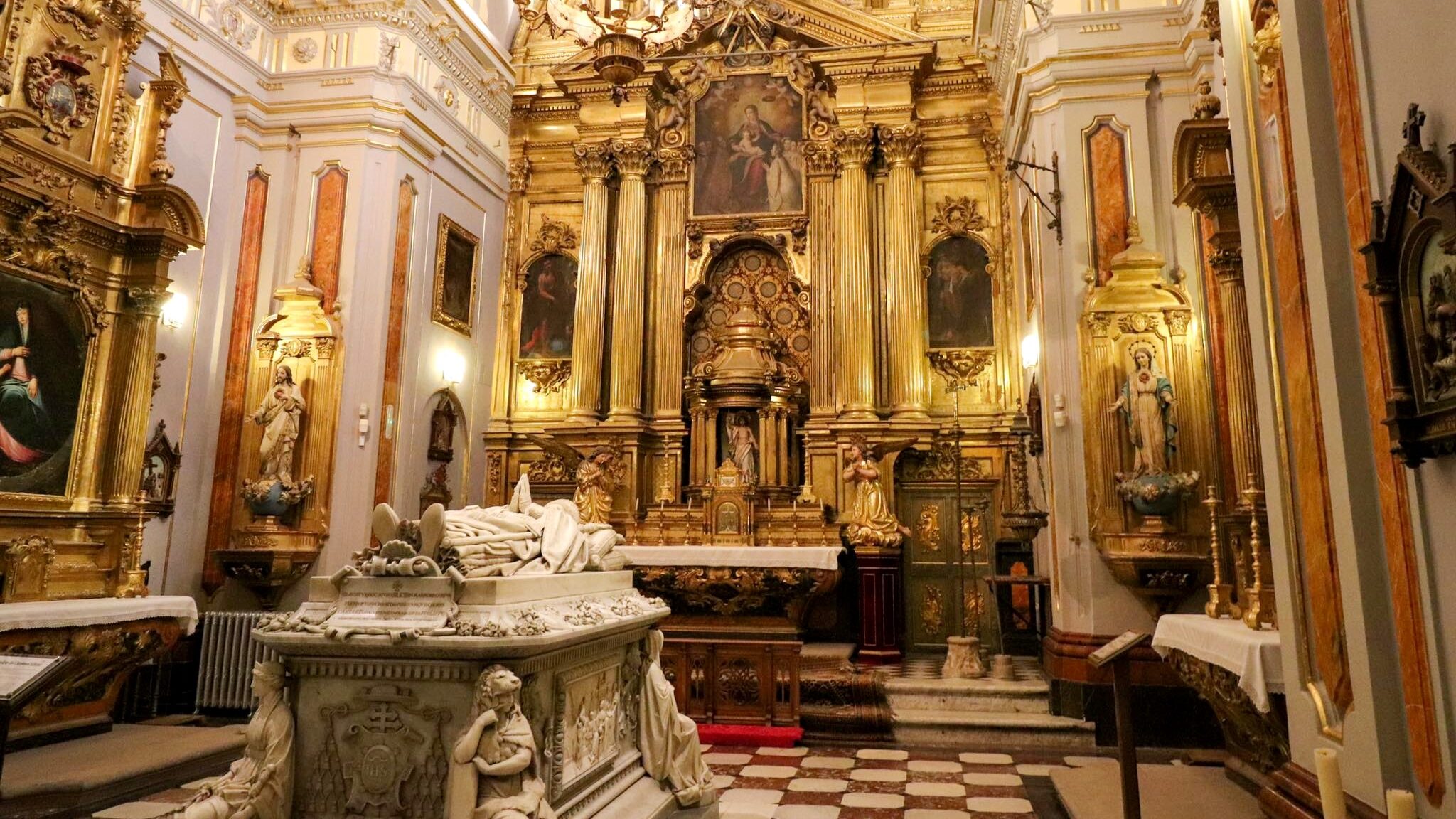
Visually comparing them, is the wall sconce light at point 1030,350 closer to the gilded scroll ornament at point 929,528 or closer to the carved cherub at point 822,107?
the gilded scroll ornament at point 929,528

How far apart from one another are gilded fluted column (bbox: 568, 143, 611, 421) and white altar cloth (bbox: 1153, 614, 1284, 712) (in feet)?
24.2

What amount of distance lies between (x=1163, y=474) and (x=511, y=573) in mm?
4919

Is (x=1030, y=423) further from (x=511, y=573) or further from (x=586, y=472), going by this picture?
(x=511, y=573)

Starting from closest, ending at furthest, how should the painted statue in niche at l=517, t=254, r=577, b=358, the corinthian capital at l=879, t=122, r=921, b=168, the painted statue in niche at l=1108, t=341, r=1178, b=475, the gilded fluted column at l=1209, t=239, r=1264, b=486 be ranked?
the gilded fluted column at l=1209, t=239, r=1264, b=486
the painted statue in niche at l=1108, t=341, r=1178, b=475
the corinthian capital at l=879, t=122, r=921, b=168
the painted statue in niche at l=517, t=254, r=577, b=358

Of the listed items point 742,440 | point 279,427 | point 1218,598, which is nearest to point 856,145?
point 742,440

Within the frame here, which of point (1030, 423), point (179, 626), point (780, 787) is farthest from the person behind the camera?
point (1030, 423)

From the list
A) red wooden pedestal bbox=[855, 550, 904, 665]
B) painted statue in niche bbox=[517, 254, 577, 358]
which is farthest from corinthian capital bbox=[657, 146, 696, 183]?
red wooden pedestal bbox=[855, 550, 904, 665]

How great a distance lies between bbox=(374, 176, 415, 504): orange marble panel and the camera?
29.0 ft

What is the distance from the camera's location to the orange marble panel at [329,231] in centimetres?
882

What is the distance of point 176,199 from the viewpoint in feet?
22.6

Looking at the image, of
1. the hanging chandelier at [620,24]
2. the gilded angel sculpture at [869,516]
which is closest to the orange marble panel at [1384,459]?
the hanging chandelier at [620,24]

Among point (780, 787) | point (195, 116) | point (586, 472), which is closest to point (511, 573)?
point (780, 787)

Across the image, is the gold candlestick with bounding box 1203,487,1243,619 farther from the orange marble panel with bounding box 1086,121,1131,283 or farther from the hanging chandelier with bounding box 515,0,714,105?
the hanging chandelier with bounding box 515,0,714,105

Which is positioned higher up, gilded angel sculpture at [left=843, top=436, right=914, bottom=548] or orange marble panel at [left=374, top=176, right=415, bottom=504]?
orange marble panel at [left=374, top=176, right=415, bottom=504]
